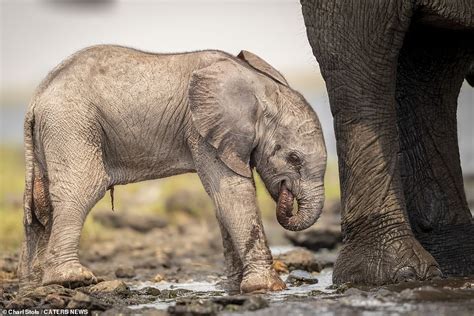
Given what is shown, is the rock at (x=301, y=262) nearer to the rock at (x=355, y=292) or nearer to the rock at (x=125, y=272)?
the rock at (x=125, y=272)

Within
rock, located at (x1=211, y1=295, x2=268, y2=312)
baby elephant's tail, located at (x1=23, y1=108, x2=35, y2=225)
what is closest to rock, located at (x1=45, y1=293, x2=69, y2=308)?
rock, located at (x1=211, y1=295, x2=268, y2=312)

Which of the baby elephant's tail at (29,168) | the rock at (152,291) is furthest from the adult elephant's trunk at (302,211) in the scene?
the baby elephant's tail at (29,168)

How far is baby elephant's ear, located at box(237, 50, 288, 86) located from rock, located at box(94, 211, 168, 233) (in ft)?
17.4

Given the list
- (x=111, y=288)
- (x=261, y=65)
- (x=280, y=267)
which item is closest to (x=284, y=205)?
(x=261, y=65)

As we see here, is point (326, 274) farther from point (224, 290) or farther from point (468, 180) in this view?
point (468, 180)

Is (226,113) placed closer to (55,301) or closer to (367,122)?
(367,122)

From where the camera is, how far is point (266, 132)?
816cm

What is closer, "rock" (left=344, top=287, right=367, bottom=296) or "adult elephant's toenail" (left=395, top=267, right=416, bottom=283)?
"rock" (left=344, top=287, right=367, bottom=296)

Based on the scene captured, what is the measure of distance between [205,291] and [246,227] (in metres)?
0.70

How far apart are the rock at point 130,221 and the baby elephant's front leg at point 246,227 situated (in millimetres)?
5570

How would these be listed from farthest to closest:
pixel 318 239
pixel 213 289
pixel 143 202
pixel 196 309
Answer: pixel 143 202, pixel 318 239, pixel 213 289, pixel 196 309

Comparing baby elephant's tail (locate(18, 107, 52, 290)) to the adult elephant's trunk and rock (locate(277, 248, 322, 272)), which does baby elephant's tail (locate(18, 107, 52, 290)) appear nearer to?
the adult elephant's trunk

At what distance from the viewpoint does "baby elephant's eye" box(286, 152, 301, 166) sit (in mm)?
8133

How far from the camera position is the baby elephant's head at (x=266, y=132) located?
8.05 metres
